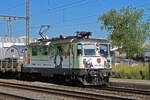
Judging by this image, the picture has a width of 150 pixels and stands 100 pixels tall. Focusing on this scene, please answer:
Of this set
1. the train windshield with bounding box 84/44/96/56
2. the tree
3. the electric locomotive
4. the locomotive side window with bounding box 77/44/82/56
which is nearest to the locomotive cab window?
the electric locomotive

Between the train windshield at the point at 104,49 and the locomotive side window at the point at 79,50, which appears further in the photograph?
the train windshield at the point at 104,49

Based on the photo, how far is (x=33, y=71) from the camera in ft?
66.0

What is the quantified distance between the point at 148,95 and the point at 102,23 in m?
33.5

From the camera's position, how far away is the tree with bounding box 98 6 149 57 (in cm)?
4378

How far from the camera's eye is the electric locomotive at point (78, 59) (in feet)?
54.4

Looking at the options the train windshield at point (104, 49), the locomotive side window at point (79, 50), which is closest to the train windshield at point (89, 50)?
the locomotive side window at point (79, 50)

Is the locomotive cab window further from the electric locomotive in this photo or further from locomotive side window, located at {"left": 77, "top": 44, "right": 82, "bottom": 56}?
locomotive side window, located at {"left": 77, "top": 44, "right": 82, "bottom": 56}

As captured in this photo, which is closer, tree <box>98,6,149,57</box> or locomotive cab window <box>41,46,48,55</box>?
locomotive cab window <box>41,46,48,55</box>

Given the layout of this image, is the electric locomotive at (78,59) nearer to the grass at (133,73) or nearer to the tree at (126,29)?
the grass at (133,73)

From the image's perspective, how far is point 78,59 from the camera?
16500 mm

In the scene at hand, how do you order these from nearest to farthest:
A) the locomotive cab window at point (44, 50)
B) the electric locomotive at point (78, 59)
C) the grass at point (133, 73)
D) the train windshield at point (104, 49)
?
the electric locomotive at point (78, 59) < the train windshield at point (104, 49) < the locomotive cab window at point (44, 50) < the grass at point (133, 73)

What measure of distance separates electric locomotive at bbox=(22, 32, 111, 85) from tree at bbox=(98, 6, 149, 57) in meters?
26.2

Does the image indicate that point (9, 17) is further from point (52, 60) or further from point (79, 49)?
point (79, 49)

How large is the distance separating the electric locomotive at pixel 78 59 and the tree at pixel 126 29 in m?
26.2
